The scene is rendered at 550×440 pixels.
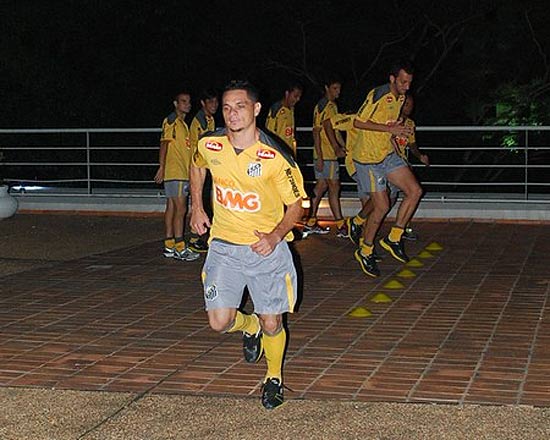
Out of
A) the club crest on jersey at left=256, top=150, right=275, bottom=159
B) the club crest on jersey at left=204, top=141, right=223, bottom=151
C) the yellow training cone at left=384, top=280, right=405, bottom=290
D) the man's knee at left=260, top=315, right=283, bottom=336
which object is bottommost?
the yellow training cone at left=384, top=280, right=405, bottom=290

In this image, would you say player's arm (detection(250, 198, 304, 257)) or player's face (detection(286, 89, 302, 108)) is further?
player's face (detection(286, 89, 302, 108))

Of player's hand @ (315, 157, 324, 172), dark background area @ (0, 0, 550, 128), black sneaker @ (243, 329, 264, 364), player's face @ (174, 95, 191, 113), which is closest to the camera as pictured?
black sneaker @ (243, 329, 264, 364)

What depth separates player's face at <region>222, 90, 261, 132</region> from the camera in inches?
230

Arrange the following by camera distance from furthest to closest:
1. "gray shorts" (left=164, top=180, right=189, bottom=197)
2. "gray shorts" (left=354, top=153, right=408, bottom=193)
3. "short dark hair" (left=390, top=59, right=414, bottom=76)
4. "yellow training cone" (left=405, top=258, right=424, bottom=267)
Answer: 1. "gray shorts" (left=164, top=180, right=189, bottom=197)
2. "yellow training cone" (left=405, top=258, right=424, bottom=267)
3. "gray shorts" (left=354, top=153, right=408, bottom=193)
4. "short dark hair" (left=390, top=59, right=414, bottom=76)

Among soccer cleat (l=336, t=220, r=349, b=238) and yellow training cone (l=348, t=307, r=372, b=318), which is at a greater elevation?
soccer cleat (l=336, t=220, r=349, b=238)

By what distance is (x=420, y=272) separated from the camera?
10547mm

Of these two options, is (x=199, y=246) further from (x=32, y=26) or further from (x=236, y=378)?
(x=32, y=26)

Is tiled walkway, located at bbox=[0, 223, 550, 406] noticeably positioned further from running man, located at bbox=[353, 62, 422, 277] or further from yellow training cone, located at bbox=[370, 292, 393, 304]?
running man, located at bbox=[353, 62, 422, 277]

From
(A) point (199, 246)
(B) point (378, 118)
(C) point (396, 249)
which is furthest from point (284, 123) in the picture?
(B) point (378, 118)

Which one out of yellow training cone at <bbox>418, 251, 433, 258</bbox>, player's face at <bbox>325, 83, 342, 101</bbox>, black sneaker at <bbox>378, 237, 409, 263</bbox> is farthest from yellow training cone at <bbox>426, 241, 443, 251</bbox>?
player's face at <bbox>325, 83, 342, 101</bbox>

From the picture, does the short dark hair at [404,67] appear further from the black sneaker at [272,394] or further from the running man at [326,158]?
the black sneaker at [272,394]

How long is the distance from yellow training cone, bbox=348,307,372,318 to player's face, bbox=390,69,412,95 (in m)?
2.48

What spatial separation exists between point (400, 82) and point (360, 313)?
104 inches

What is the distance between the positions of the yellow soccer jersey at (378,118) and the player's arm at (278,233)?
449 centimetres
